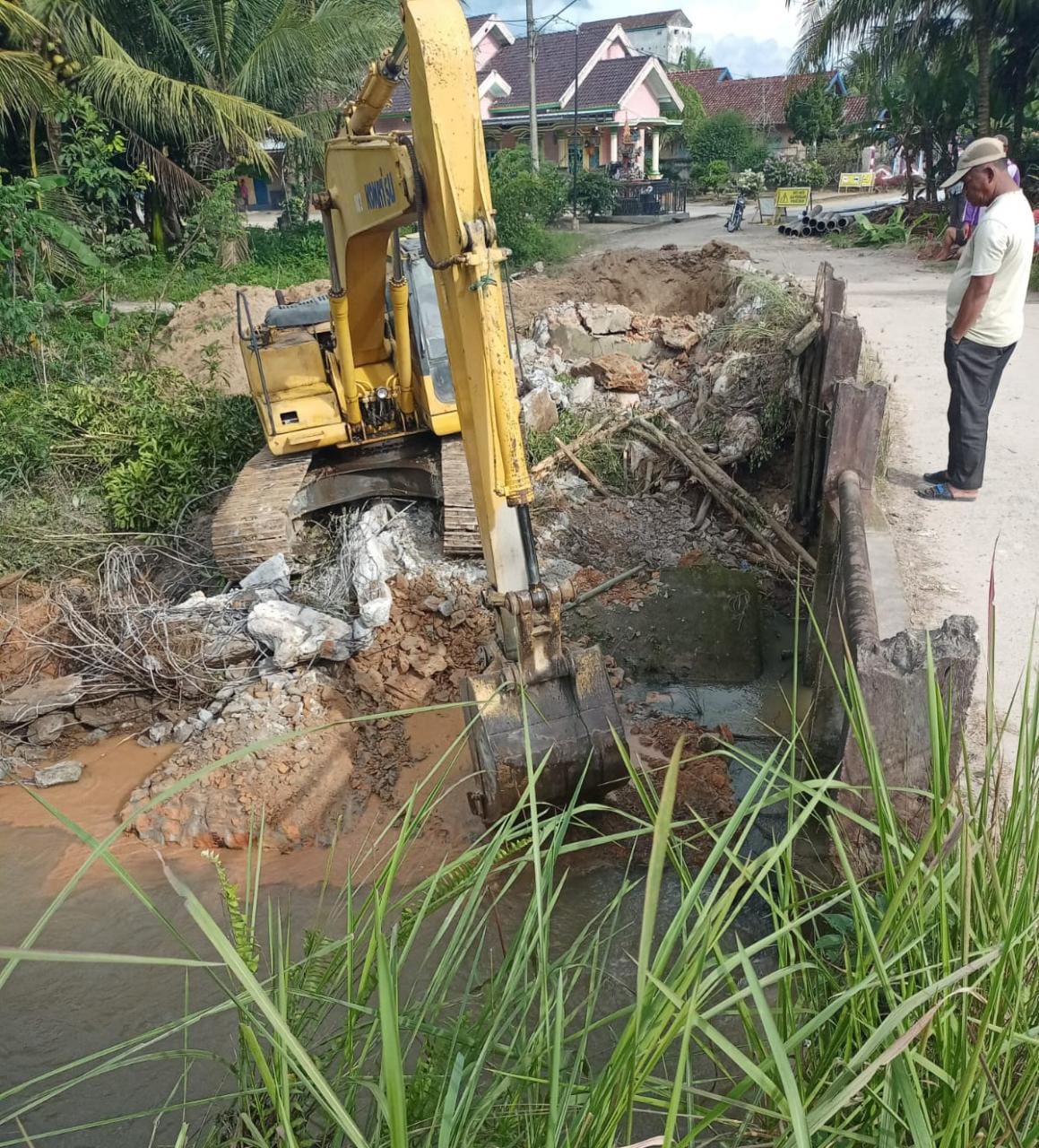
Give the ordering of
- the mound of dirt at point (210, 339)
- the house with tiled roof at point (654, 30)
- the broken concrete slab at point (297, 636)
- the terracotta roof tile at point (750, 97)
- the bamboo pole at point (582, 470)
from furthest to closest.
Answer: the house with tiled roof at point (654, 30)
the terracotta roof tile at point (750, 97)
the mound of dirt at point (210, 339)
the bamboo pole at point (582, 470)
the broken concrete slab at point (297, 636)

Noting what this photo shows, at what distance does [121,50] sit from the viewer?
1492 cm

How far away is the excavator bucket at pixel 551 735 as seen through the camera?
140 inches

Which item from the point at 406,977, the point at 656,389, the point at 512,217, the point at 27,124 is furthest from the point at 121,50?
the point at 406,977

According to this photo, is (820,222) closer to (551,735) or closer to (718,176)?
(718,176)

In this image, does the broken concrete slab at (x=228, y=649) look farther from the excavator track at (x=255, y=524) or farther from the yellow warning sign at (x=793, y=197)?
the yellow warning sign at (x=793, y=197)

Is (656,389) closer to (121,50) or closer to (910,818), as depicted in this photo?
(910,818)

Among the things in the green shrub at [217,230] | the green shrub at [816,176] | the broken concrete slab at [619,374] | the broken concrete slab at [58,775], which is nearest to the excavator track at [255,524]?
the broken concrete slab at [58,775]

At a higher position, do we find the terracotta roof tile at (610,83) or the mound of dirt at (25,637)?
the terracotta roof tile at (610,83)

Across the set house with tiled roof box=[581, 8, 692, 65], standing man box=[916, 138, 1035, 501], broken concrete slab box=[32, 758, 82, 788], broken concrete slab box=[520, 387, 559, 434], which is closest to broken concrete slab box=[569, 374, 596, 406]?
broken concrete slab box=[520, 387, 559, 434]

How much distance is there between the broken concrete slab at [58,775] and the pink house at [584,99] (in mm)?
30688

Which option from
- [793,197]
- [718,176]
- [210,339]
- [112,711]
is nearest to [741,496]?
[112,711]

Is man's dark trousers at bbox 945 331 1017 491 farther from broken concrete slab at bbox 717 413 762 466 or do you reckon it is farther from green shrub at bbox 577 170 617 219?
green shrub at bbox 577 170 617 219

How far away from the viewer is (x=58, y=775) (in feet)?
16.0

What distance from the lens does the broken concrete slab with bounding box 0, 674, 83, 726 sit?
5.17 m
